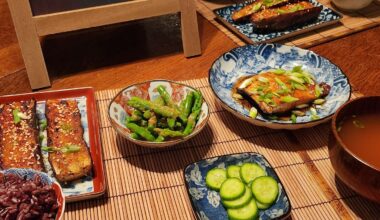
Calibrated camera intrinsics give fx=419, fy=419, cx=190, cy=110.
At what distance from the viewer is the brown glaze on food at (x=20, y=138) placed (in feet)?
3.61

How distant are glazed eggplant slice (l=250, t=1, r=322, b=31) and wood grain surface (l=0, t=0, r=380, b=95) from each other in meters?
0.16

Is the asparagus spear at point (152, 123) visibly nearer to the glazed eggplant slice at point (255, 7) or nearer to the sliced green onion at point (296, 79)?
the sliced green onion at point (296, 79)

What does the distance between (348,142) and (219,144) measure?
1.24 feet

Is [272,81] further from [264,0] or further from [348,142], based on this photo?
[264,0]

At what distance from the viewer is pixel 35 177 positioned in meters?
0.91

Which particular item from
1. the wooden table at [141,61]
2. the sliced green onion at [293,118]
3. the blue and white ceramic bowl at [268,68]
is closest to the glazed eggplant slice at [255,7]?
the wooden table at [141,61]

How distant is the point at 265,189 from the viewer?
1.02 m

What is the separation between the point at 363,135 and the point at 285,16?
34.9 inches

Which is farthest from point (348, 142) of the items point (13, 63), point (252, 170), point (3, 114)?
point (13, 63)

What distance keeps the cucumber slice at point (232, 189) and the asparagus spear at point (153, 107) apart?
0.94ft

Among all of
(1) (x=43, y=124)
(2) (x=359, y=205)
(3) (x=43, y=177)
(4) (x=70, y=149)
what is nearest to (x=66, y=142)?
(4) (x=70, y=149)

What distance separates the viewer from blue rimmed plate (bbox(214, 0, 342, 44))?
180 centimetres

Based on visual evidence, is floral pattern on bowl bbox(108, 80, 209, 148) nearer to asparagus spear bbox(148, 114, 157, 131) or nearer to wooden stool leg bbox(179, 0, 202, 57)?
asparagus spear bbox(148, 114, 157, 131)

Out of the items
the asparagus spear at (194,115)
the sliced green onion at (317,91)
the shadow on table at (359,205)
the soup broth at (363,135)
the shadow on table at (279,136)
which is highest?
the soup broth at (363,135)
